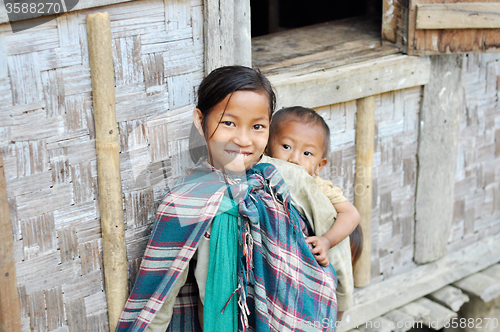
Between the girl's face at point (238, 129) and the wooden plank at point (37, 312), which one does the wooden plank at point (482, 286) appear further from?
the wooden plank at point (37, 312)

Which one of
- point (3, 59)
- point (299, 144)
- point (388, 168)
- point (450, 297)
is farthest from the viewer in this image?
point (450, 297)

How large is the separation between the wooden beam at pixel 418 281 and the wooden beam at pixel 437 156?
0.33ft

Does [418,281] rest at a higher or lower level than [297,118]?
lower

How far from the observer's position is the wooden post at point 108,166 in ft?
5.40

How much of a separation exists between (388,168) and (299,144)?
38.9 inches

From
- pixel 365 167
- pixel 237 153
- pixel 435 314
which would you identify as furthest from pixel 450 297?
pixel 237 153

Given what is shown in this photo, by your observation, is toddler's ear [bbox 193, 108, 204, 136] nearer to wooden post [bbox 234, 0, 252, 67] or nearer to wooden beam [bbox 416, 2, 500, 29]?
wooden post [bbox 234, 0, 252, 67]

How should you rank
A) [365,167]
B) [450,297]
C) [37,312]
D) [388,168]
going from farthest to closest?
[450,297] < [388,168] < [365,167] < [37,312]

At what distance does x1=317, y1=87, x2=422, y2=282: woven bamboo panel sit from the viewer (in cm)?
253

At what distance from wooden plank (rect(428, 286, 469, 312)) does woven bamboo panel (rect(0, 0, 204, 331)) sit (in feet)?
6.62

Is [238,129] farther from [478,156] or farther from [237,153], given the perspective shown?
[478,156]

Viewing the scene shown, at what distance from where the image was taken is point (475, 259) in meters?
3.29

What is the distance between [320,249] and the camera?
1.78 metres

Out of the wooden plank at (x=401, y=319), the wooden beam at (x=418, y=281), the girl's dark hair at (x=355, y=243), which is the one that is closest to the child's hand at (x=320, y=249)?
the girl's dark hair at (x=355, y=243)
